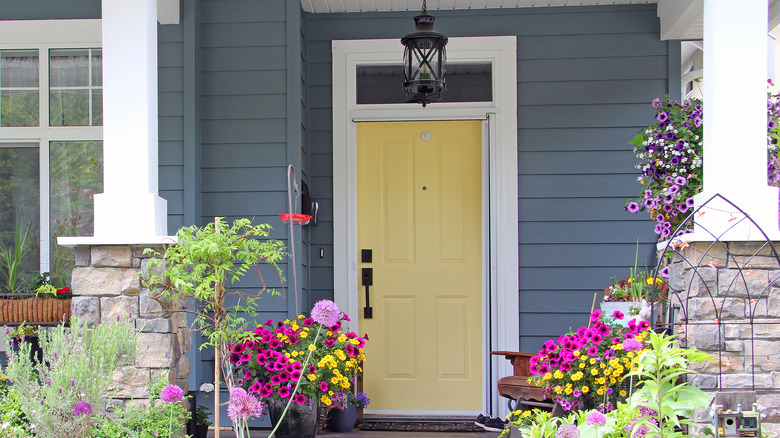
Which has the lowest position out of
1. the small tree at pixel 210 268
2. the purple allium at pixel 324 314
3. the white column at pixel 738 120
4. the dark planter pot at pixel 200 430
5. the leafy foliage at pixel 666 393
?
the dark planter pot at pixel 200 430

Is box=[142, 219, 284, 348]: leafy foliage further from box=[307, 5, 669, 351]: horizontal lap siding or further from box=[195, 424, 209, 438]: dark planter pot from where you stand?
box=[307, 5, 669, 351]: horizontal lap siding

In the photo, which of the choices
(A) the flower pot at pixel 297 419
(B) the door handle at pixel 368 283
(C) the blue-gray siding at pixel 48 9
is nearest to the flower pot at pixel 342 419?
(A) the flower pot at pixel 297 419

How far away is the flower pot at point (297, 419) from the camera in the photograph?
3346 millimetres

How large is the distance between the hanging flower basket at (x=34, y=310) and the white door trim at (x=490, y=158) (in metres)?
1.59

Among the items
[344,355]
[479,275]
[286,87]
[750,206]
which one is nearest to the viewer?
[750,206]

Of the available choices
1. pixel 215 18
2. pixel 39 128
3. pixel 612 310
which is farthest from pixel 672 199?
pixel 39 128

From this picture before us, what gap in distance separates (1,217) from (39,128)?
566mm

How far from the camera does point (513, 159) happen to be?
4516 millimetres

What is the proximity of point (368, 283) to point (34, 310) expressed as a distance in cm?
190

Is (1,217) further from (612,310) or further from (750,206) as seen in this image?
(750,206)

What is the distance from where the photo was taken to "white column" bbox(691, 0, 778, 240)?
2.82 m

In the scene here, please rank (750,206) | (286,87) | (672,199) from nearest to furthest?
(750,206), (672,199), (286,87)

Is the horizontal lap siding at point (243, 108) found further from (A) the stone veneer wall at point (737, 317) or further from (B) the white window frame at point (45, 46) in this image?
(A) the stone veneer wall at point (737, 317)

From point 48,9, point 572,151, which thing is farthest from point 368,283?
point 48,9
